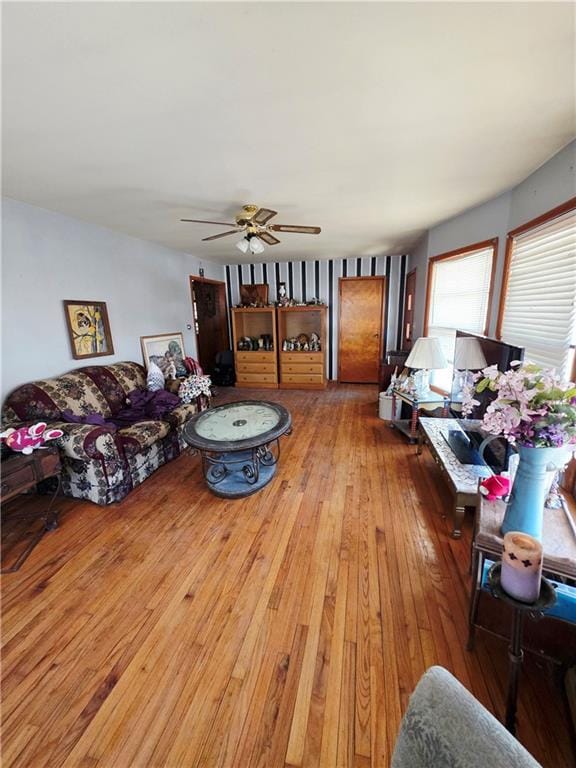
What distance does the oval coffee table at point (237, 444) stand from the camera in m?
2.30

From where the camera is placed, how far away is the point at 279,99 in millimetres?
1343

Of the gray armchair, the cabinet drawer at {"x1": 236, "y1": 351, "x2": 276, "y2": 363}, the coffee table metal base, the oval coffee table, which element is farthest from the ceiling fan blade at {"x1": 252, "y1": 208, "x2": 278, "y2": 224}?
the cabinet drawer at {"x1": 236, "y1": 351, "x2": 276, "y2": 363}

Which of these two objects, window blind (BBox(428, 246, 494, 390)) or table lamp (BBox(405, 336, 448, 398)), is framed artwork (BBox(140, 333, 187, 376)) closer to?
table lamp (BBox(405, 336, 448, 398))

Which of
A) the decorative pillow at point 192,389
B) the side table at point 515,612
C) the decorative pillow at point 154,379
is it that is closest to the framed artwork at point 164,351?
the decorative pillow at point 154,379

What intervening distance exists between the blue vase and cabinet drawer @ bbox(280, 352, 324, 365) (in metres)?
4.34

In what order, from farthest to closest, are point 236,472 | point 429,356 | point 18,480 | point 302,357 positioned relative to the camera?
point 302,357
point 429,356
point 236,472
point 18,480

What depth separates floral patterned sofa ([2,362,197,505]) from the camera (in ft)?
7.23

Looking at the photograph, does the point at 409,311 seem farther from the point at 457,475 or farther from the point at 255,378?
the point at 457,475

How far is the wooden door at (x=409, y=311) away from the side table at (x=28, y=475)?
451 cm

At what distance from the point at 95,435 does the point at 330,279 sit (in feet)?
15.9

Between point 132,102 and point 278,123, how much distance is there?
68 centimetres

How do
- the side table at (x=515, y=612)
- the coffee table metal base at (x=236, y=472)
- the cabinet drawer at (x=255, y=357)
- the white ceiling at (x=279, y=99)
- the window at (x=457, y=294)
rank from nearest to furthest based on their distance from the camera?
the side table at (x=515, y=612) → the white ceiling at (x=279, y=99) → the coffee table metal base at (x=236, y=472) → the window at (x=457, y=294) → the cabinet drawer at (x=255, y=357)

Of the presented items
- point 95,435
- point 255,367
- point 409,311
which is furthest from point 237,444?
point 409,311

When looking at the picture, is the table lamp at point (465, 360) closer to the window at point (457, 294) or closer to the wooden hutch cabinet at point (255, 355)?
the window at point (457, 294)
